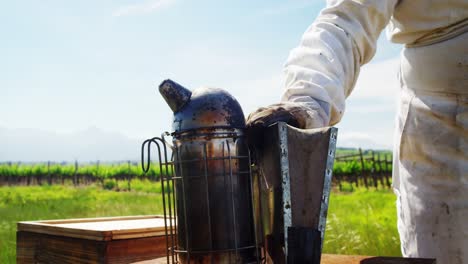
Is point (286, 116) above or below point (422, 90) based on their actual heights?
below

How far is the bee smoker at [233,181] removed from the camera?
1.24m

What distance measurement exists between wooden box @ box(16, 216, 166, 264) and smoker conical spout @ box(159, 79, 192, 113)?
4.41 feet

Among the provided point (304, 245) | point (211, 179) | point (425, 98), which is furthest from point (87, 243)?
point (425, 98)

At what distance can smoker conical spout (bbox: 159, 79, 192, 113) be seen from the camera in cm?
127

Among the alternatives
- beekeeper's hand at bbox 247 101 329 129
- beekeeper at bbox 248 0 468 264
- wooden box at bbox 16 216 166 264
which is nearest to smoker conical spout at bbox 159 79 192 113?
beekeeper's hand at bbox 247 101 329 129

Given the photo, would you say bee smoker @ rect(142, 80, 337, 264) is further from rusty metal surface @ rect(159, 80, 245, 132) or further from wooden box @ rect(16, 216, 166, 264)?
wooden box @ rect(16, 216, 166, 264)

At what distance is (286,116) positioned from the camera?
134 centimetres

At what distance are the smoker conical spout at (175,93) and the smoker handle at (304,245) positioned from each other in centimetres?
42

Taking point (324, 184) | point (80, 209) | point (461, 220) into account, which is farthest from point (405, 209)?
point (80, 209)

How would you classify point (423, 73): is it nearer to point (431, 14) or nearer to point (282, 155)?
point (431, 14)

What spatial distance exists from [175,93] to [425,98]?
1382mm

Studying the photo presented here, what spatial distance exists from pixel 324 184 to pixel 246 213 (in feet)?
0.69

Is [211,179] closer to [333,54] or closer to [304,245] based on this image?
[304,245]

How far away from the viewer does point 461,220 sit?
2.18 meters
